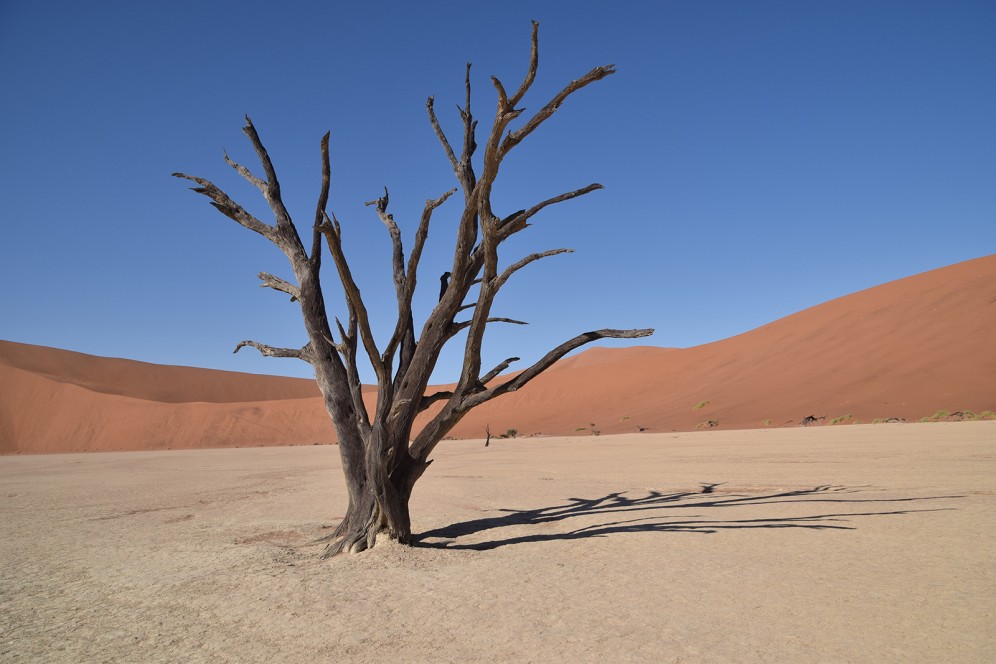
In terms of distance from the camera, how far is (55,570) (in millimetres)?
5625

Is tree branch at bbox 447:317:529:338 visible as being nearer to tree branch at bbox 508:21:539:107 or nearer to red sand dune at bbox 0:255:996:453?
tree branch at bbox 508:21:539:107

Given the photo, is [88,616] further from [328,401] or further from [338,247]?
[338,247]

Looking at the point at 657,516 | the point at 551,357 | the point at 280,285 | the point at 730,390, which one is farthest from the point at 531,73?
the point at 730,390

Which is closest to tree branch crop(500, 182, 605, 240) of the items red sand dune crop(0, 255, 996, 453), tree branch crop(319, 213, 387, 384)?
tree branch crop(319, 213, 387, 384)

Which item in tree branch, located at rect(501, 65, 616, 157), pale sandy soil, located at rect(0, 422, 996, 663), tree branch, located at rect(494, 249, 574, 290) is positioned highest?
tree branch, located at rect(501, 65, 616, 157)

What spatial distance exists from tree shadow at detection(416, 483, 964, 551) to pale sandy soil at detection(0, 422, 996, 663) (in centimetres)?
5

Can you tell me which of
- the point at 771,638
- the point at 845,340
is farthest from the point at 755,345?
the point at 771,638

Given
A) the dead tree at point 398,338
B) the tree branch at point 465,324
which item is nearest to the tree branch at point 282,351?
the dead tree at point 398,338

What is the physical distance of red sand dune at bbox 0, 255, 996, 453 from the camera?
87.4ft

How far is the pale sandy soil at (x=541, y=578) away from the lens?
3.56 meters

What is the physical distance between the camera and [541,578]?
4.99m

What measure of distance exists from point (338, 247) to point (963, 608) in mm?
5459

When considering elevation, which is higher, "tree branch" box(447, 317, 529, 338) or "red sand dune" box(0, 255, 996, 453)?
"red sand dune" box(0, 255, 996, 453)

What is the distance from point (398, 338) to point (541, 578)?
8.90ft
